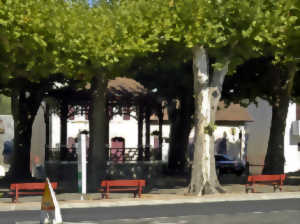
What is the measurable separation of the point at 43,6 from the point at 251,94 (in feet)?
51.7

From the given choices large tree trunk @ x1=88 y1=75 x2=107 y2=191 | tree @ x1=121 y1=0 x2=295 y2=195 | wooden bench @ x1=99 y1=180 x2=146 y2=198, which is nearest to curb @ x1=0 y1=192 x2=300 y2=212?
wooden bench @ x1=99 y1=180 x2=146 y2=198

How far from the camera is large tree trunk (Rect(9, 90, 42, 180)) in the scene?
36750 millimetres

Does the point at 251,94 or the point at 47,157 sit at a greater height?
the point at 251,94

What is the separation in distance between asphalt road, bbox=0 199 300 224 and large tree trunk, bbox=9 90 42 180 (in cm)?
1453

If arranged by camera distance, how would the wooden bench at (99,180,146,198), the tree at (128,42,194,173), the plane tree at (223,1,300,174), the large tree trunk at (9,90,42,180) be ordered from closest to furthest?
the wooden bench at (99,180,146,198)
the tree at (128,42,194,173)
the plane tree at (223,1,300,174)
the large tree trunk at (9,90,42,180)

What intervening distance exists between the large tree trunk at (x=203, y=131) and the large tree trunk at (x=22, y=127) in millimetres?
11471

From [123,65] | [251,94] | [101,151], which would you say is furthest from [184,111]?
[123,65]

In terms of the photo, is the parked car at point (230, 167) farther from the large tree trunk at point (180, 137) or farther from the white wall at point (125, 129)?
the white wall at point (125, 129)

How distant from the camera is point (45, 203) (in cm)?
1552

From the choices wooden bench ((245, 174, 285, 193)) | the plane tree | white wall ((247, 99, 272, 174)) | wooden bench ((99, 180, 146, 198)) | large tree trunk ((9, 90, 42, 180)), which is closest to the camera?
wooden bench ((99, 180, 146, 198))

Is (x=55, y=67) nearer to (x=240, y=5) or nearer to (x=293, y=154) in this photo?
(x=240, y=5)

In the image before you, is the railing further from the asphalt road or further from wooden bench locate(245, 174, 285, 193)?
the asphalt road

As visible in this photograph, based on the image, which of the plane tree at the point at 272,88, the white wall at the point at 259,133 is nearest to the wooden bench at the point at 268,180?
the plane tree at the point at 272,88

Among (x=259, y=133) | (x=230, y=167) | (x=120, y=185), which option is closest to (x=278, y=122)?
(x=120, y=185)
